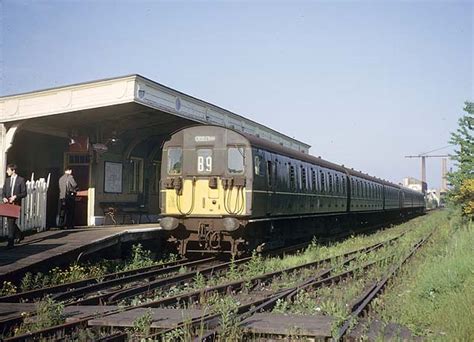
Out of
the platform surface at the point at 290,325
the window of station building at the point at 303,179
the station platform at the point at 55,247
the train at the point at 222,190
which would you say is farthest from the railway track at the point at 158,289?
the window of station building at the point at 303,179

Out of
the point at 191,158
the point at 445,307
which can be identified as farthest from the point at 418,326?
the point at 191,158

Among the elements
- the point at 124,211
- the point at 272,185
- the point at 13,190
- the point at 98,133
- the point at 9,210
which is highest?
the point at 98,133

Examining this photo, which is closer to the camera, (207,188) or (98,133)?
(207,188)

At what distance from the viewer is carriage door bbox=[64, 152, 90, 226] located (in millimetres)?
16953

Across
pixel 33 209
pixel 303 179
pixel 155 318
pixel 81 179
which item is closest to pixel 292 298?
pixel 155 318

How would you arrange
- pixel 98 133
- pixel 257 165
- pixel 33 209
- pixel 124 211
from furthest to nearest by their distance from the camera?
pixel 124 211 < pixel 98 133 < pixel 33 209 < pixel 257 165

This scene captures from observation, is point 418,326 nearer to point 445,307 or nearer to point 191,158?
point 445,307

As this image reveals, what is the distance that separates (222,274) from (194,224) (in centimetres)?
187

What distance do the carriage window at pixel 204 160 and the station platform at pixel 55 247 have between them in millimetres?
2455

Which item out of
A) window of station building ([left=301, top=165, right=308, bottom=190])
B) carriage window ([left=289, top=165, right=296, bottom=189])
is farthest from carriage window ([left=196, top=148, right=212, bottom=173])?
window of station building ([left=301, top=165, right=308, bottom=190])

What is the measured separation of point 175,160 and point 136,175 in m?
6.54

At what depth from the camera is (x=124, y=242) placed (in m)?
13.4

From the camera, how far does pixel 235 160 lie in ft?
41.7

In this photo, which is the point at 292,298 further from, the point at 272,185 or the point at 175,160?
the point at 175,160
